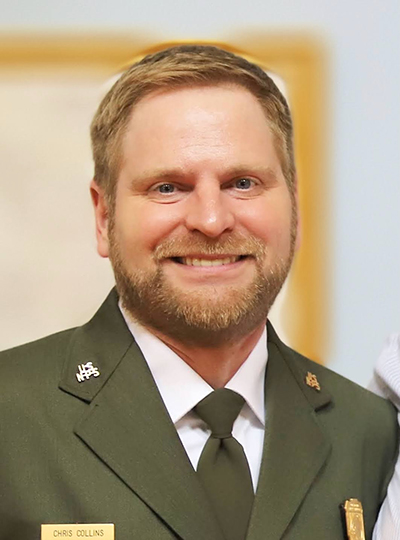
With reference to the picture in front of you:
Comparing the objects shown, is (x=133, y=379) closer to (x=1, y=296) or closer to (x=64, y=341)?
(x=64, y=341)

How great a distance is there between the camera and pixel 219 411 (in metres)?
1.38

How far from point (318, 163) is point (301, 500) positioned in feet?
2.86

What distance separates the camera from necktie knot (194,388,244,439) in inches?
53.9

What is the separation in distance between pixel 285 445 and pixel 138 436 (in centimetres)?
25

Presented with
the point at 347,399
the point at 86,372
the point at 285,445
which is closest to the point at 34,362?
the point at 86,372

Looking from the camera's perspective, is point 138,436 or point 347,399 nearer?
point 138,436

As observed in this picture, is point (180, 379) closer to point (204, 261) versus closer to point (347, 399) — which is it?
point (204, 261)

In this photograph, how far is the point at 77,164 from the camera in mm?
1941

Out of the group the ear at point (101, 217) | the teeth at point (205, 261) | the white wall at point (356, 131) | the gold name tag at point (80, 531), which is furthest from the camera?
the white wall at point (356, 131)

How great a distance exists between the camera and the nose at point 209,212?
51.8 inches

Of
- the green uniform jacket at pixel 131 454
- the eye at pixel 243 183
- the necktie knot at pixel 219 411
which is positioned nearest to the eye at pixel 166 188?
the eye at pixel 243 183

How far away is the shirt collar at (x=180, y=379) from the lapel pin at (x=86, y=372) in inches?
3.6

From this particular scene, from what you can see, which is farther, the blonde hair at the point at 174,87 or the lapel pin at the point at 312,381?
the lapel pin at the point at 312,381

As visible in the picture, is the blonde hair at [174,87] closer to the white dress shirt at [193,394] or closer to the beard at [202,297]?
the beard at [202,297]
